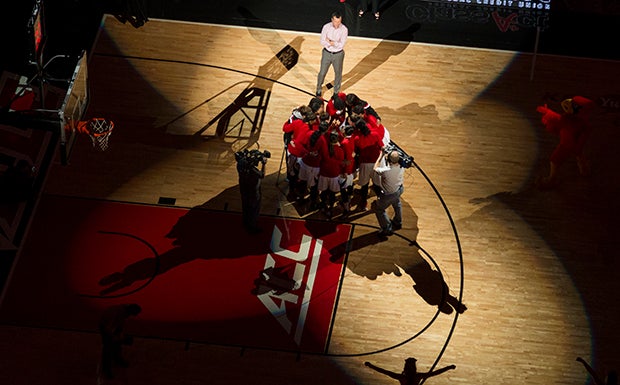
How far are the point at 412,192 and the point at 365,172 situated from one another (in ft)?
3.87

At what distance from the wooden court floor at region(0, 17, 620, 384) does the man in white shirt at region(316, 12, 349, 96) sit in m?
0.75

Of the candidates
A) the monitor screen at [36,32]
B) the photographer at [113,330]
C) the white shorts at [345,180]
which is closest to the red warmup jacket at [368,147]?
the white shorts at [345,180]

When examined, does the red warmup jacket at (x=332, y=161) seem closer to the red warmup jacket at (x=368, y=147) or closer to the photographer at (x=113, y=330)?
the red warmup jacket at (x=368, y=147)

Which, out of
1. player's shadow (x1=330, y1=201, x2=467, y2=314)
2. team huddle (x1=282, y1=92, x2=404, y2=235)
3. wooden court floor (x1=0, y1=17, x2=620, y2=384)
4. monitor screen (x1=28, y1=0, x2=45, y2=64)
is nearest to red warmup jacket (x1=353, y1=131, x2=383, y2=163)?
team huddle (x1=282, y1=92, x2=404, y2=235)

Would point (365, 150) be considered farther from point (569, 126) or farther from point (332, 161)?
point (569, 126)

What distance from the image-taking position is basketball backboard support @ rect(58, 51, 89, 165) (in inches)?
685

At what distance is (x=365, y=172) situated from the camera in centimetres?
1708

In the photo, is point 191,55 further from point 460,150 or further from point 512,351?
point 512,351

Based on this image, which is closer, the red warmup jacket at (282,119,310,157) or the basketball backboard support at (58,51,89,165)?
the red warmup jacket at (282,119,310,157)

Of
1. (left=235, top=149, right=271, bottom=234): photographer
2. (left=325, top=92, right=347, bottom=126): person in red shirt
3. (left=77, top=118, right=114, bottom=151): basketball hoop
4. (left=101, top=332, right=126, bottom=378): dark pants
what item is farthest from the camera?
(left=77, top=118, right=114, bottom=151): basketball hoop

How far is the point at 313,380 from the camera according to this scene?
1559 cm

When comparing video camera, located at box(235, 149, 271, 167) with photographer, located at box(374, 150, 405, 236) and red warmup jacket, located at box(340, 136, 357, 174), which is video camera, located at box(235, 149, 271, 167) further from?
photographer, located at box(374, 150, 405, 236)

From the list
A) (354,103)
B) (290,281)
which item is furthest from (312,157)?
(290,281)

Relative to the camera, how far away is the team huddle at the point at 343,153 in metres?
16.5
